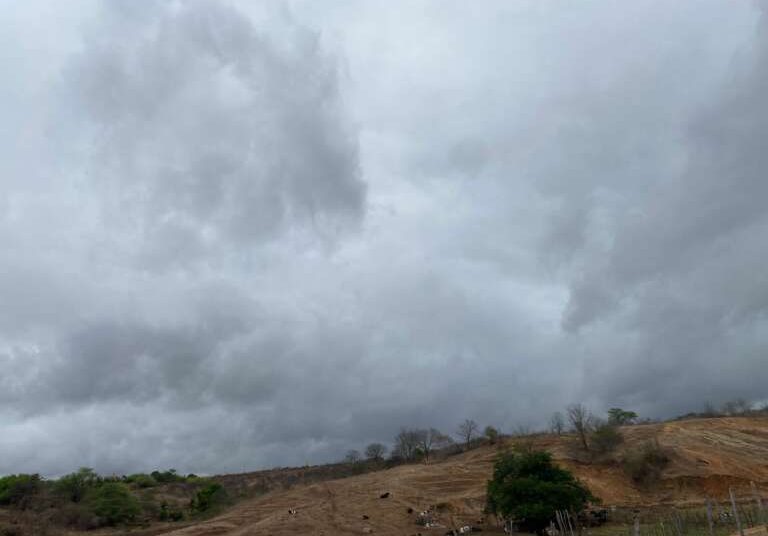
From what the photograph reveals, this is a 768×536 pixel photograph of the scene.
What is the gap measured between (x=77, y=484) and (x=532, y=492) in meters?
71.2

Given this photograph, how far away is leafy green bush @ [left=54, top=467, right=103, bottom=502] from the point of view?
3550 inches

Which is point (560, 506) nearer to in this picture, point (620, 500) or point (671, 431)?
point (620, 500)

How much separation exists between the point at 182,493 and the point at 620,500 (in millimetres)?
→ 71791

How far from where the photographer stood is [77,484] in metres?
93.4

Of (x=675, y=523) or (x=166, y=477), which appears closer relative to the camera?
(x=675, y=523)

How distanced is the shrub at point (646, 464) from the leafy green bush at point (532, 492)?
2663 centimetres

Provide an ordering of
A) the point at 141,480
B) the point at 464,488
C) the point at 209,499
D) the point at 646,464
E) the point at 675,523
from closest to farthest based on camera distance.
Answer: the point at 675,523
the point at 646,464
the point at 464,488
the point at 209,499
the point at 141,480

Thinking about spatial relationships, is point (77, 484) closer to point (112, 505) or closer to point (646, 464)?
point (112, 505)

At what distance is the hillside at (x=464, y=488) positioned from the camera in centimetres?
6431

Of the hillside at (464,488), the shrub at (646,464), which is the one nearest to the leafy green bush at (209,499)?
the hillside at (464,488)

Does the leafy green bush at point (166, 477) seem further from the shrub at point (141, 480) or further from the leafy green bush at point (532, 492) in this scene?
the leafy green bush at point (532, 492)

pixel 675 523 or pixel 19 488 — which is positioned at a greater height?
pixel 19 488

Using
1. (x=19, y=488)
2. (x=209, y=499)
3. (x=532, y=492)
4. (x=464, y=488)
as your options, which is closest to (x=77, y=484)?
(x=19, y=488)

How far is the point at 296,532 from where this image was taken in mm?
60156
